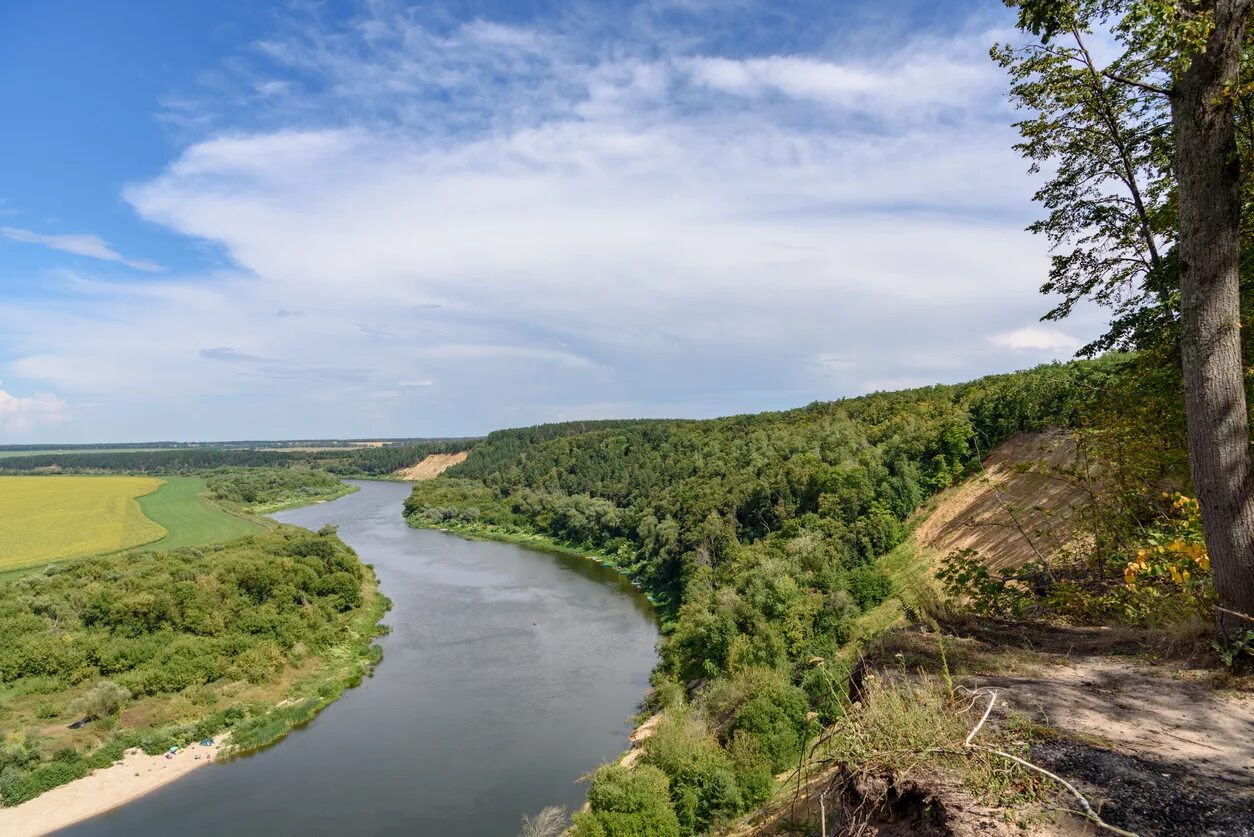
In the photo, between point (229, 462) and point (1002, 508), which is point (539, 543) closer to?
point (1002, 508)

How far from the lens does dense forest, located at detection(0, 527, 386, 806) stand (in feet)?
73.6

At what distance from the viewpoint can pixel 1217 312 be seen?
431 cm

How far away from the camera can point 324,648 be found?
1229 inches

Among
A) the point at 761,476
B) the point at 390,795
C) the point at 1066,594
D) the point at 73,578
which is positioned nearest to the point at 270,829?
the point at 390,795

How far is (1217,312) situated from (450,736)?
24.2 metres

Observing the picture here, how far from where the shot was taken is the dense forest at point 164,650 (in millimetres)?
22438

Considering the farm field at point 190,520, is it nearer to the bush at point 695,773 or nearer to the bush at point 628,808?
the bush at point 695,773

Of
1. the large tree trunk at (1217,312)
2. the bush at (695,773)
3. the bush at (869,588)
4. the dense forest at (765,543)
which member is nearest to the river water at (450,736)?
the dense forest at (765,543)

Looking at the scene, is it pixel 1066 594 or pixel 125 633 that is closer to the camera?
pixel 1066 594

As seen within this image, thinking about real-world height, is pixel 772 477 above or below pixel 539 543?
above

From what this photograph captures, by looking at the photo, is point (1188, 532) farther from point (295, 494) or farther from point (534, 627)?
point (295, 494)

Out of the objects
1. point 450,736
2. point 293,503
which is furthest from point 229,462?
point 450,736

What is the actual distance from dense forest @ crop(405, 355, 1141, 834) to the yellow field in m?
34.3

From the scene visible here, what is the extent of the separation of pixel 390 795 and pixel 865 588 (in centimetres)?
1859
